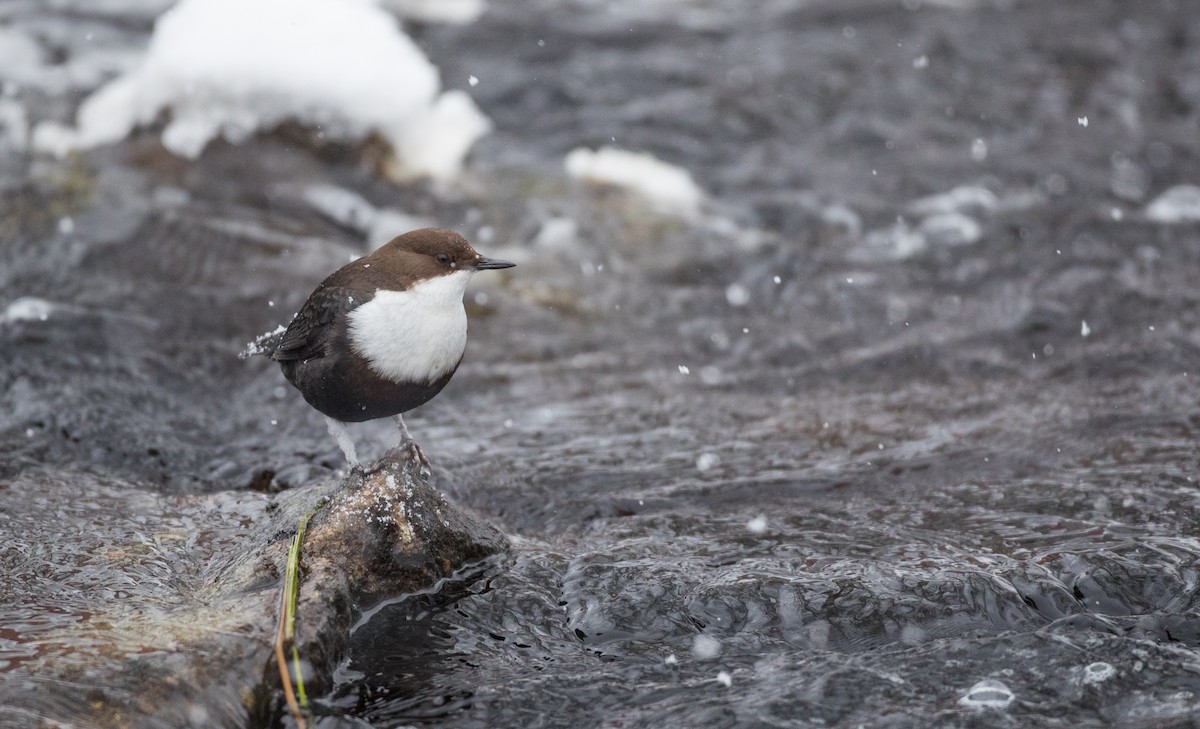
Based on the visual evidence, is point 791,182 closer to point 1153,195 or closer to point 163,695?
point 1153,195

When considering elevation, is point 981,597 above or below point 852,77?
below

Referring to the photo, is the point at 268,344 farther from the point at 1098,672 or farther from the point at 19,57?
the point at 19,57

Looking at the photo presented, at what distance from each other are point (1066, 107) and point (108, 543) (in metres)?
8.08

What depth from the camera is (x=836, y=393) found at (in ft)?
19.3

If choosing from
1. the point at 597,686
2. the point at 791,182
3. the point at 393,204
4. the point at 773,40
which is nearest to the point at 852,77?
the point at 773,40

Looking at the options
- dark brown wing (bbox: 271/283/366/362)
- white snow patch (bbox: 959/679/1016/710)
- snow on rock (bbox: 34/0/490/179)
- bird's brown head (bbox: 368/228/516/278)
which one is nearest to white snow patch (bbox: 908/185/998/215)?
snow on rock (bbox: 34/0/490/179)

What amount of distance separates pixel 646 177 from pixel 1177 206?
3.44 meters

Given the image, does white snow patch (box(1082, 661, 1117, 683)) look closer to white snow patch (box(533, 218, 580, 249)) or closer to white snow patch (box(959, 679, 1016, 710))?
white snow patch (box(959, 679, 1016, 710))

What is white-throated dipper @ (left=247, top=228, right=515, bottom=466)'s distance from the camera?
3.84 m

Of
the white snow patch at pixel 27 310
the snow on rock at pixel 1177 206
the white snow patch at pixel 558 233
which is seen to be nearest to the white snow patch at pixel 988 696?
the white snow patch at pixel 27 310

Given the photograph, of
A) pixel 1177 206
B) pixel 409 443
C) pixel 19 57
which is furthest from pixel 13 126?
pixel 1177 206

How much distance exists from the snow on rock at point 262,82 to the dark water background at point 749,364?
218 mm

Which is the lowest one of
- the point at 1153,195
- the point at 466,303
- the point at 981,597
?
the point at 466,303

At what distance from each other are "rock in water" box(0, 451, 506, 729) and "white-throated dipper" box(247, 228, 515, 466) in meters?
0.27
